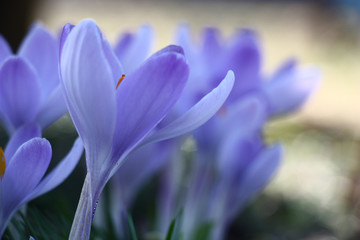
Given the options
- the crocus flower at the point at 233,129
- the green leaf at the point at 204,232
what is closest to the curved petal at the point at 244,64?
the crocus flower at the point at 233,129

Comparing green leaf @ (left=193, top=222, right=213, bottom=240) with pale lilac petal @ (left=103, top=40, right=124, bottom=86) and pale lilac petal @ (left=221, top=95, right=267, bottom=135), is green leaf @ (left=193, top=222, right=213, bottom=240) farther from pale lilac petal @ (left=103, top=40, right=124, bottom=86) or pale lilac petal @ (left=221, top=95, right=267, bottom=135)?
pale lilac petal @ (left=103, top=40, right=124, bottom=86)

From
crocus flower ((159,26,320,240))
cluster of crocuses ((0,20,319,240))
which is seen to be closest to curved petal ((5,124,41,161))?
cluster of crocuses ((0,20,319,240))

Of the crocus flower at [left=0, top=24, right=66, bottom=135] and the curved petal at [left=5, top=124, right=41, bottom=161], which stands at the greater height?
the crocus flower at [left=0, top=24, right=66, bottom=135]

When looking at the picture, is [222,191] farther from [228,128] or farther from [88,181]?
[88,181]

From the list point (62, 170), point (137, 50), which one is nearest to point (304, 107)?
point (137, 50)

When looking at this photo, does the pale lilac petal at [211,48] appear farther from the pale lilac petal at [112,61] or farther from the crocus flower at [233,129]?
the pale lilac petal at [112,61]

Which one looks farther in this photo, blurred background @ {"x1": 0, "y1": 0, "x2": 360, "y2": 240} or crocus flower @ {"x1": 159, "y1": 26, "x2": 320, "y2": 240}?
blurred background @ {"x1": 0, "y1": 0, "x2": 360, "y2": 240}

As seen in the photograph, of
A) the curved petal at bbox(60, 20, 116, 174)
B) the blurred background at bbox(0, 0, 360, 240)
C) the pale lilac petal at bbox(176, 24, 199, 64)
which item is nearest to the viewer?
the curved petal at bbox(60, 20, 116, 174)

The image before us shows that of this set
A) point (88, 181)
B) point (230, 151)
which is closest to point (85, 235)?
point (88, 181)
